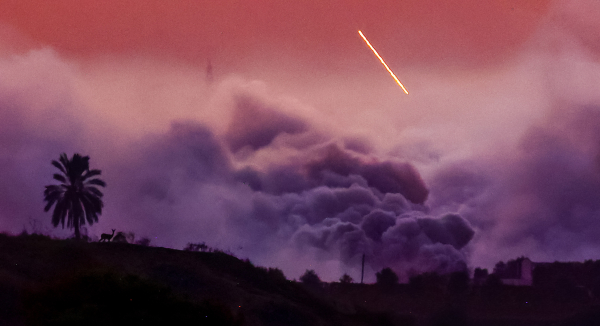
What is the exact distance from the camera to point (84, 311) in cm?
4028

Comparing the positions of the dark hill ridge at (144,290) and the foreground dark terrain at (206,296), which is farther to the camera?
the foreground dark terrain at (206,296)

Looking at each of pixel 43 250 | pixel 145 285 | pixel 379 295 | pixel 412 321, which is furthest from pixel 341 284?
pixel 145 285

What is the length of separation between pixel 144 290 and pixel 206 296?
23245 millimetres

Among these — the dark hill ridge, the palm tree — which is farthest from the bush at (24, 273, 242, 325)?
the palm tree

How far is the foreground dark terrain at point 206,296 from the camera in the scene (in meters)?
42.8

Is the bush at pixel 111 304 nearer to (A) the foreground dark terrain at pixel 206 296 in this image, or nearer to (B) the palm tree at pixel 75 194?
(A) the foreground dark terrain at pixel 206 296

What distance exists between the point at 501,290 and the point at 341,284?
27.6 m

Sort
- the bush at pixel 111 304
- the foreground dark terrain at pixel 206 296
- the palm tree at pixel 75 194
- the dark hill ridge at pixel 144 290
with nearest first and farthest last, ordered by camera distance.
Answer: the bush at pixel 111 304 → the dark hill ridge at pixel 144 290 → the foreground dark terrain at pixel 206 296 → the palm tree at pixel 75 194

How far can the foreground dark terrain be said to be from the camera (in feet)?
140

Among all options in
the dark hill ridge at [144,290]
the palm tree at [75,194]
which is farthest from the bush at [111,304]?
the palm tree at [75,194]

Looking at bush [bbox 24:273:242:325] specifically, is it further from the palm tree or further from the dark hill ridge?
the palm tree

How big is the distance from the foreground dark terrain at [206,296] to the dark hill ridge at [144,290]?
0.09 meters

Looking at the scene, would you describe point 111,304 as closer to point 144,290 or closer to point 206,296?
point 144,290

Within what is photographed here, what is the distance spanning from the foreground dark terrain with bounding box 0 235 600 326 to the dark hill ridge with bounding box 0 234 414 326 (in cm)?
9
